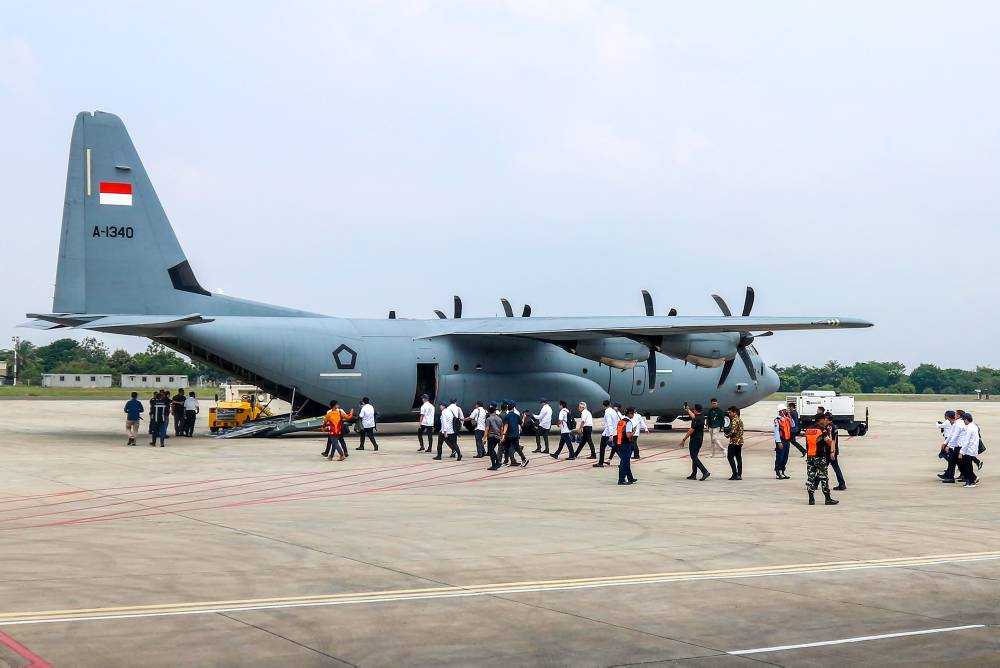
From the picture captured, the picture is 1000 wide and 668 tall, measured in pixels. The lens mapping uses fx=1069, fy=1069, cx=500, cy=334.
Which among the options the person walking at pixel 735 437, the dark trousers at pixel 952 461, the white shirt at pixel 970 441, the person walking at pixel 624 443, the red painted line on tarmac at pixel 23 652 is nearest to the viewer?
the red painted line on tarmac at pixel 23 652

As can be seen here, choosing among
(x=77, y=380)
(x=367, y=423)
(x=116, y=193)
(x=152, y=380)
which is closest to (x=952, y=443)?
(x=367, y=423)

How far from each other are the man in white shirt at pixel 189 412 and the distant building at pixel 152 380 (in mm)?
88590

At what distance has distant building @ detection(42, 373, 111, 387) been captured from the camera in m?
122

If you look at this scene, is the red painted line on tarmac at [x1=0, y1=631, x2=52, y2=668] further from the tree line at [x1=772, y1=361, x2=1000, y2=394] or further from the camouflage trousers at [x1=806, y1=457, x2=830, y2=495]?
the tree line at [x1=772, y1=361, x2=1000, y2=394]

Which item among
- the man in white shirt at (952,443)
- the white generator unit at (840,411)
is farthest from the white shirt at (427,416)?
the white generator unit at (840,411)

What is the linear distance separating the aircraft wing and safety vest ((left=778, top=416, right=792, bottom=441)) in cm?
749

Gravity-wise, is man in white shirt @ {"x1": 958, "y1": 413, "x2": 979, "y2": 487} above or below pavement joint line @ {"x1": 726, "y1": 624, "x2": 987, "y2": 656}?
above

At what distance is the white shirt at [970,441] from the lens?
66.8ft

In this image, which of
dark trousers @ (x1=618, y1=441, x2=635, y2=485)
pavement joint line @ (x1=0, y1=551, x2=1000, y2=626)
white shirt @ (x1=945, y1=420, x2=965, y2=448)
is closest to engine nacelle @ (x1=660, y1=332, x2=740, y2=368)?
white shirt @ (x1=945, y1=420, x2=965, y2=448)

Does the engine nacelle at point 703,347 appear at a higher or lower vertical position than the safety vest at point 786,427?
higher

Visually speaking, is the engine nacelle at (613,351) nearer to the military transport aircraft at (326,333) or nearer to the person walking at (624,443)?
the military transport aircraft at (326,333)

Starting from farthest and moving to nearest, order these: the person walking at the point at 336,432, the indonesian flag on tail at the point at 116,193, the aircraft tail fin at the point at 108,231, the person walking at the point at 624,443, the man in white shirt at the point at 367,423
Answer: the indonesian flag on tail at the point at 116,193 < the aircraft tail fin at the point at 108,231 < the man in white shirt at the point at 367,423 < the person walking at the point at 336,432 < the person walking at the point at 624,443

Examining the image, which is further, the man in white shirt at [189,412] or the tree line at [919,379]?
the tree line at [919,379]

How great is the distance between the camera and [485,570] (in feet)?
37.4
